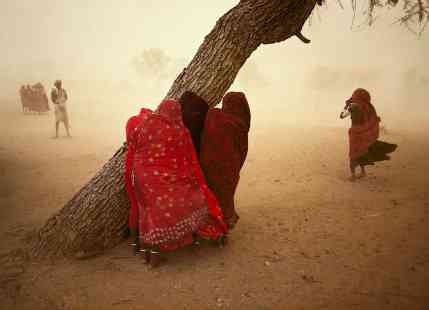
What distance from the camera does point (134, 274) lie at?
341cm

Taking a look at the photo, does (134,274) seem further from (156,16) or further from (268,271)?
(156,16)

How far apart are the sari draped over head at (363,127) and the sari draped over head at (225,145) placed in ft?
11.2

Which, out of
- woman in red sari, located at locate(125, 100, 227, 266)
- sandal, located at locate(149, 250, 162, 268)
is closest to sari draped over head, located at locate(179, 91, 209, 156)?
woman in red sari, located at locate(125, 100, 227, 266)

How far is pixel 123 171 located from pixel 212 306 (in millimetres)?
1720

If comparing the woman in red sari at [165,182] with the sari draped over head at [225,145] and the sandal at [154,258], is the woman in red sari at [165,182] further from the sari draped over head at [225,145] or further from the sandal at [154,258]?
the sari draped over head at [225,145]

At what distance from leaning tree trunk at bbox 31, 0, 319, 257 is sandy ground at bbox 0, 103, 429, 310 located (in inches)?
8.0

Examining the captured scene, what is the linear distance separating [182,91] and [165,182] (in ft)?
3.90

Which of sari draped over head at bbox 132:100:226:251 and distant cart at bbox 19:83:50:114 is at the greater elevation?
distant cart at bbox 19:83:50:114

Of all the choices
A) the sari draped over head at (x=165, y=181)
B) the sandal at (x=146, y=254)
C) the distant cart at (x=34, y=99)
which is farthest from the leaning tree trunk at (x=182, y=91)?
the distant cart at (x=34, y=99)

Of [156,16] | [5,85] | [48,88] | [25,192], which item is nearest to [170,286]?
[25,192]

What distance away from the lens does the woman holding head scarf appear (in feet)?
20.6

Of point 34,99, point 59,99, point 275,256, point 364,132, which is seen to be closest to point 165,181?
point 275,256

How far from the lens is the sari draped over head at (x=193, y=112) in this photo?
357 centimetres

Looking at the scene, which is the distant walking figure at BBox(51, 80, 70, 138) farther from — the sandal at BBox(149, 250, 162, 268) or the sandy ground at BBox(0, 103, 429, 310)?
the sandal at BBox(149, 250, 162, 268)
